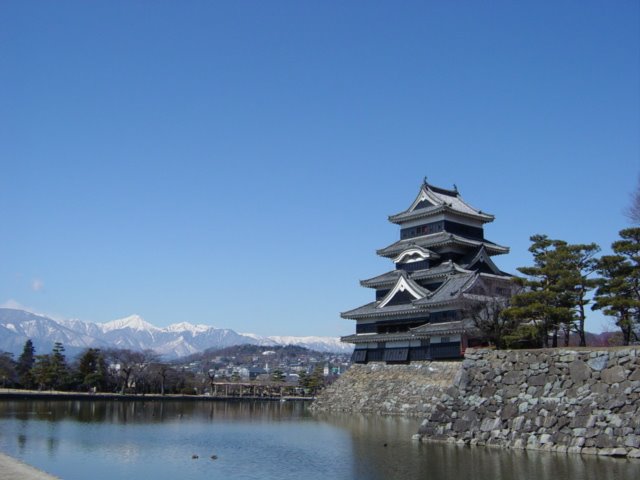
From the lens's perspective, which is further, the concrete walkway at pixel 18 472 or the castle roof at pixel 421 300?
the castle roof at pixel 421 300

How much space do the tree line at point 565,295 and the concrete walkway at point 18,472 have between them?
17.3 meters

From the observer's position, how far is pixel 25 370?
6372cm

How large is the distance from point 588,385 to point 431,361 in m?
19.4

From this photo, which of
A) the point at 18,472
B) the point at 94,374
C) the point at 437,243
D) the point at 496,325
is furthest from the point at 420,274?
the point at 18,472

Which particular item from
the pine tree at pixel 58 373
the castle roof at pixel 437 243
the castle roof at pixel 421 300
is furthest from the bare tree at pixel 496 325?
the pine tree at pixel 58 373

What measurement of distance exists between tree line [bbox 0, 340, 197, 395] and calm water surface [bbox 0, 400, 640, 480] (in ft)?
99.6

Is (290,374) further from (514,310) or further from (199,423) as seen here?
(514,310)

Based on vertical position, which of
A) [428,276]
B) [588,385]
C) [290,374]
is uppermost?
[428,276]

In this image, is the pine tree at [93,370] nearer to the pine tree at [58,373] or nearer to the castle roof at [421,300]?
the pine tree at [58,373]

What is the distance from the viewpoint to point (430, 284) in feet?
142

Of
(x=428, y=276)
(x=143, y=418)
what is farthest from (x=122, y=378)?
(x=428, y=276)

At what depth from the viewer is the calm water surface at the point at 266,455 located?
15734mm

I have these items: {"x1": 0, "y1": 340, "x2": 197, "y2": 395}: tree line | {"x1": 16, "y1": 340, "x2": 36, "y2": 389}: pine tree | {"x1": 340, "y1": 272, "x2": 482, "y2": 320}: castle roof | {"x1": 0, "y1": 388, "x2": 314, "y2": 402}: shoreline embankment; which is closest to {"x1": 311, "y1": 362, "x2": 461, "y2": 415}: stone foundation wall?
{"x1": 340, "y1": 272, "x2": 482, "y2": 320}: castle roof

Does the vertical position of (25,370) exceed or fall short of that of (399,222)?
it falls short
